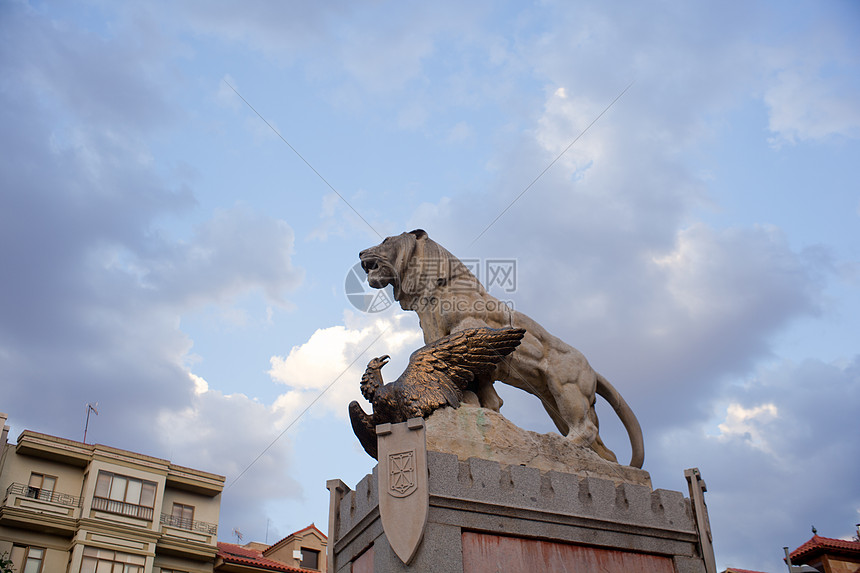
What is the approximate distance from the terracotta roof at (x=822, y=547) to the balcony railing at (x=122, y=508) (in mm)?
24892

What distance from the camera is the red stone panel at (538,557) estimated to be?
888 centimetres

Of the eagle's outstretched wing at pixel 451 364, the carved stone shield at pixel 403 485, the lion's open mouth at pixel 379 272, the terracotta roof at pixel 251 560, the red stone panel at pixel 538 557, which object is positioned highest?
the terracotta roof at pixel 251 560

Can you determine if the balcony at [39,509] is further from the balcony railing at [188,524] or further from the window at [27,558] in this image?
the balcony railing at [188,524]

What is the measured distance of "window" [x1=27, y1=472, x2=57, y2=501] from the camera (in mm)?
30203

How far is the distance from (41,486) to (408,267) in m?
24.4

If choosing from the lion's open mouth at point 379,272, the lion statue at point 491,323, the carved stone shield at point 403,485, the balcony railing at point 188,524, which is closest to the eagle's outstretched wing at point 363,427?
the carved stone shield at point 403,485

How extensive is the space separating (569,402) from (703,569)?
299 cm

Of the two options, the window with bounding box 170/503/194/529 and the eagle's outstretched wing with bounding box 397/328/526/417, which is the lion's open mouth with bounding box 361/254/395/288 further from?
the window with bounding box 170/503/194/529

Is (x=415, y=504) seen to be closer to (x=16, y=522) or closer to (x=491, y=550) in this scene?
(x=491, y=550)

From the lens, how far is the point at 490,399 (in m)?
11.5

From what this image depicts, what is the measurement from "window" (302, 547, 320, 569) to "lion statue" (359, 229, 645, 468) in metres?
27.2

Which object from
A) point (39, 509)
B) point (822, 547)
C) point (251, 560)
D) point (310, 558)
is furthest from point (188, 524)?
point (822, 547)

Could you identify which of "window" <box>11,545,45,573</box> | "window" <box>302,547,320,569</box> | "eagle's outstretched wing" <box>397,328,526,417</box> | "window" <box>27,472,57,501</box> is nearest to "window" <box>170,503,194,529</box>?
"window" <box>27,472,57,501</box>

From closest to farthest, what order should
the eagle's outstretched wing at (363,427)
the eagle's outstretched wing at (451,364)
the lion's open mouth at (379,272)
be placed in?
the eagle's outstretched wing at (451,364) < the eagle's outstretched wing at (363,427) < the lion's open mouth at (379,272)
